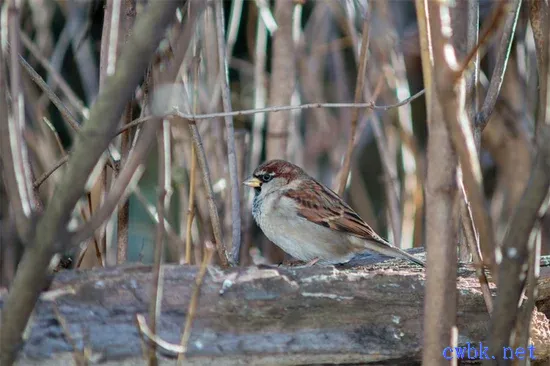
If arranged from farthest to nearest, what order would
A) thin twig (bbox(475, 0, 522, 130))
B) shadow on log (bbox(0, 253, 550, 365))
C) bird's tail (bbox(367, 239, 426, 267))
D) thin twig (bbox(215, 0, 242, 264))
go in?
bird's tail (bbox(367, 239, 426, 267)) < thin twig (bbox(215, 0, 242, 264)) < thin twig (bbox(475, 0, 522, 130)) < shadow on log (bbox(0, 253, 550, 365))

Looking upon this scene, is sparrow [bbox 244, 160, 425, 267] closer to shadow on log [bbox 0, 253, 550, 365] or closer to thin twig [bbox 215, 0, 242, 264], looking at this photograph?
thin twig [bbox 215, 0, 242, 264]

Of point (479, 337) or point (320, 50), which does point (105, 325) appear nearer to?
point (479, 337)

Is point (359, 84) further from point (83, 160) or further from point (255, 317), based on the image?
point (83, 160)

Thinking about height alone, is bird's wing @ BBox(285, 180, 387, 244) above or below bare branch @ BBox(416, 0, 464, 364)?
above

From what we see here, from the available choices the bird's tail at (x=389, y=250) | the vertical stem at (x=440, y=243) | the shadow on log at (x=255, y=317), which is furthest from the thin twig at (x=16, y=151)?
the bird's tail at (x=389, y=250)

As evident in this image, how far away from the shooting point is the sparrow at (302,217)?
3.42m

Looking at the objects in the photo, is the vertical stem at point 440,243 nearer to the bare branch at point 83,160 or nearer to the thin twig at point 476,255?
the thin twig at point 476,255

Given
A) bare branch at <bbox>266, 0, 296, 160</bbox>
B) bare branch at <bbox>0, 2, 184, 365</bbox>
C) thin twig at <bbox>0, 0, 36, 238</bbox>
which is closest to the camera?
bare branch at <bbox>0, 2, 184, 365</bbox>

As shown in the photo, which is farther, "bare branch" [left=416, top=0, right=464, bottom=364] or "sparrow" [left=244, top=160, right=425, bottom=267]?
"sparrow" [left=244, top=160, right=425, bottom=267]

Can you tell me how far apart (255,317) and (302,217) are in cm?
158

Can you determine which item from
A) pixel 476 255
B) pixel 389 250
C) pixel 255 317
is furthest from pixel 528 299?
pixel 389 250

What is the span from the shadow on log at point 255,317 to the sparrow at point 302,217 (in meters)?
1.34

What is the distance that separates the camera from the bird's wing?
342cm

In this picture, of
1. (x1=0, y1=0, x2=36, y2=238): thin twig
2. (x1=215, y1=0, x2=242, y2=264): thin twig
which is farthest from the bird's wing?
(x1=0, y1=0, x2=36, y2=238): thin twig
